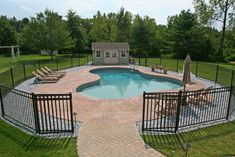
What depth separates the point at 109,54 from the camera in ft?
86.1

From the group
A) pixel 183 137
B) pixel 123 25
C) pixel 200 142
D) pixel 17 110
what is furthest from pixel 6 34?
pixel 200 142

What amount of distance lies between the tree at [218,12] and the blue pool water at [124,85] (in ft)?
62.4

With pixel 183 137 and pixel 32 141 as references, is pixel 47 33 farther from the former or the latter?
pixel 183 137

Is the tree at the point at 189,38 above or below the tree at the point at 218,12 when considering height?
below

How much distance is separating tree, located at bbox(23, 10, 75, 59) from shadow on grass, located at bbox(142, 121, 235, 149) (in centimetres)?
2449

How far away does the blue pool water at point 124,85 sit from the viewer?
49.4 feet

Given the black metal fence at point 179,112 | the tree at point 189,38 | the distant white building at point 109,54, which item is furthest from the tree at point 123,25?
the black metal fence at point 179,112

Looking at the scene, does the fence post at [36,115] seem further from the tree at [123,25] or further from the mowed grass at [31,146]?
the tree at [123,25]

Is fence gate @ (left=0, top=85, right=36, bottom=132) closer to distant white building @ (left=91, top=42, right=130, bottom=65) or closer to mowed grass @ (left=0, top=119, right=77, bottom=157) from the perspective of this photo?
mowed grass @ (left=0, top=119, right=77, bottom=157)

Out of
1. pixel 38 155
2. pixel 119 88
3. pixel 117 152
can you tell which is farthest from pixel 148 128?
pixel 119 88

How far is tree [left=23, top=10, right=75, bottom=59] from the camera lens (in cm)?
2817

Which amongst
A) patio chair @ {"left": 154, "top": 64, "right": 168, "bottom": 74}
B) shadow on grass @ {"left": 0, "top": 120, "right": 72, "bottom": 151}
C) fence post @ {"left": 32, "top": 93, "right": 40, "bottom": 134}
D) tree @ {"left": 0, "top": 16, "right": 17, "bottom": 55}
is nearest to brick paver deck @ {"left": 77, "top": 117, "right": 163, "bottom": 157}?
shadow on grass @ {"left": 0, "top": 120, "right": 72, "bottom": 151}

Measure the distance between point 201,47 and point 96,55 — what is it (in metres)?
17.2

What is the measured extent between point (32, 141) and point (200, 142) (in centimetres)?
562
